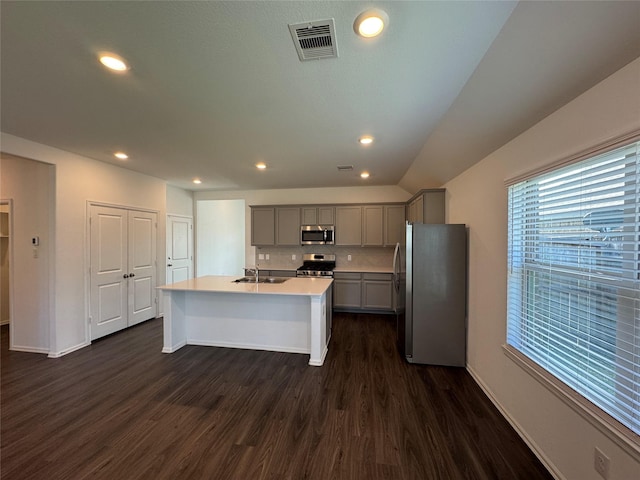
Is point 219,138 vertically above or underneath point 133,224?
above

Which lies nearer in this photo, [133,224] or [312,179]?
[133,224]

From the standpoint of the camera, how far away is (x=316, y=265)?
555 centimetres

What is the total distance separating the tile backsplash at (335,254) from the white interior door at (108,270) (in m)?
2.58

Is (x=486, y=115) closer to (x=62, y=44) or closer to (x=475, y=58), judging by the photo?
(x=475, y=58)

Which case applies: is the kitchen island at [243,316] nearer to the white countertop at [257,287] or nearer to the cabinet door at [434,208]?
the white countertop at [257,287]

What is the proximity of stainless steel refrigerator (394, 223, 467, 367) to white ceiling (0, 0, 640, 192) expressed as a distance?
0.93m

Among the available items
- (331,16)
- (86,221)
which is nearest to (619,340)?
(331,16)

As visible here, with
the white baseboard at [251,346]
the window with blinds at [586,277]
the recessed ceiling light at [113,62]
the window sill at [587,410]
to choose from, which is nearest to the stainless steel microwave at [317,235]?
the white baseboard at [251,346]

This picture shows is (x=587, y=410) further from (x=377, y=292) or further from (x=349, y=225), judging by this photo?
(x=349, y=225)

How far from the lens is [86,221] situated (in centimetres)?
360

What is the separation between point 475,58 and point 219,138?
2459mm

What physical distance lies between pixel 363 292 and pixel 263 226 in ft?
8.56

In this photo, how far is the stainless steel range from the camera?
16.9ft

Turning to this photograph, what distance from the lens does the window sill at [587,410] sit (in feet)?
3.93
